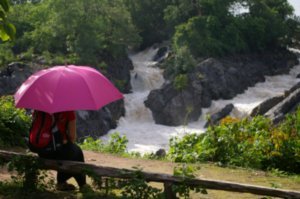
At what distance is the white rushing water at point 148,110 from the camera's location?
2584cm

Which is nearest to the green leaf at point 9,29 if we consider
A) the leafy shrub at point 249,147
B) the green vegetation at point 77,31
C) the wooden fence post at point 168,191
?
the wooden fence post at point 168,191

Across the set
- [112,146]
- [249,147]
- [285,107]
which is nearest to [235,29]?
[285,107]

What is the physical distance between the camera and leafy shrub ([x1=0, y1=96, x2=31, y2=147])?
28.8ft

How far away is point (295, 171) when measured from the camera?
840 centimetres

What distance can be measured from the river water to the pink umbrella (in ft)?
57.9

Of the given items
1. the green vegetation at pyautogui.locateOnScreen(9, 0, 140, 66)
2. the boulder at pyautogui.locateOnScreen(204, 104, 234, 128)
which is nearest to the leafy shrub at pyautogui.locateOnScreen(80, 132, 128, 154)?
the green vegetation at pyautogui.locateOnScreen(9, 0, 140, 66)

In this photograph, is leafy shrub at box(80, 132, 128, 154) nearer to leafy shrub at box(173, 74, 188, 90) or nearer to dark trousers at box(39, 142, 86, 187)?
dark trousers at box(39, 142, 86, 187)

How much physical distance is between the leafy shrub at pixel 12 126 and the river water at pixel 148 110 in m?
13.7

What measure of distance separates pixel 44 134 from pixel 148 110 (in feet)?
83.9

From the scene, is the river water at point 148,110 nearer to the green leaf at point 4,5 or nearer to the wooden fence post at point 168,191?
the wooden fence post at point 168,191

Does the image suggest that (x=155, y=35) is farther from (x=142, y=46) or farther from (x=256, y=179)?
(x=256, y=179)

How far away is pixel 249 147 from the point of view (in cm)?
869

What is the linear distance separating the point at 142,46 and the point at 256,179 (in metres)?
40.0

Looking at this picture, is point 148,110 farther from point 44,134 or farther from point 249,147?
point 44,134
